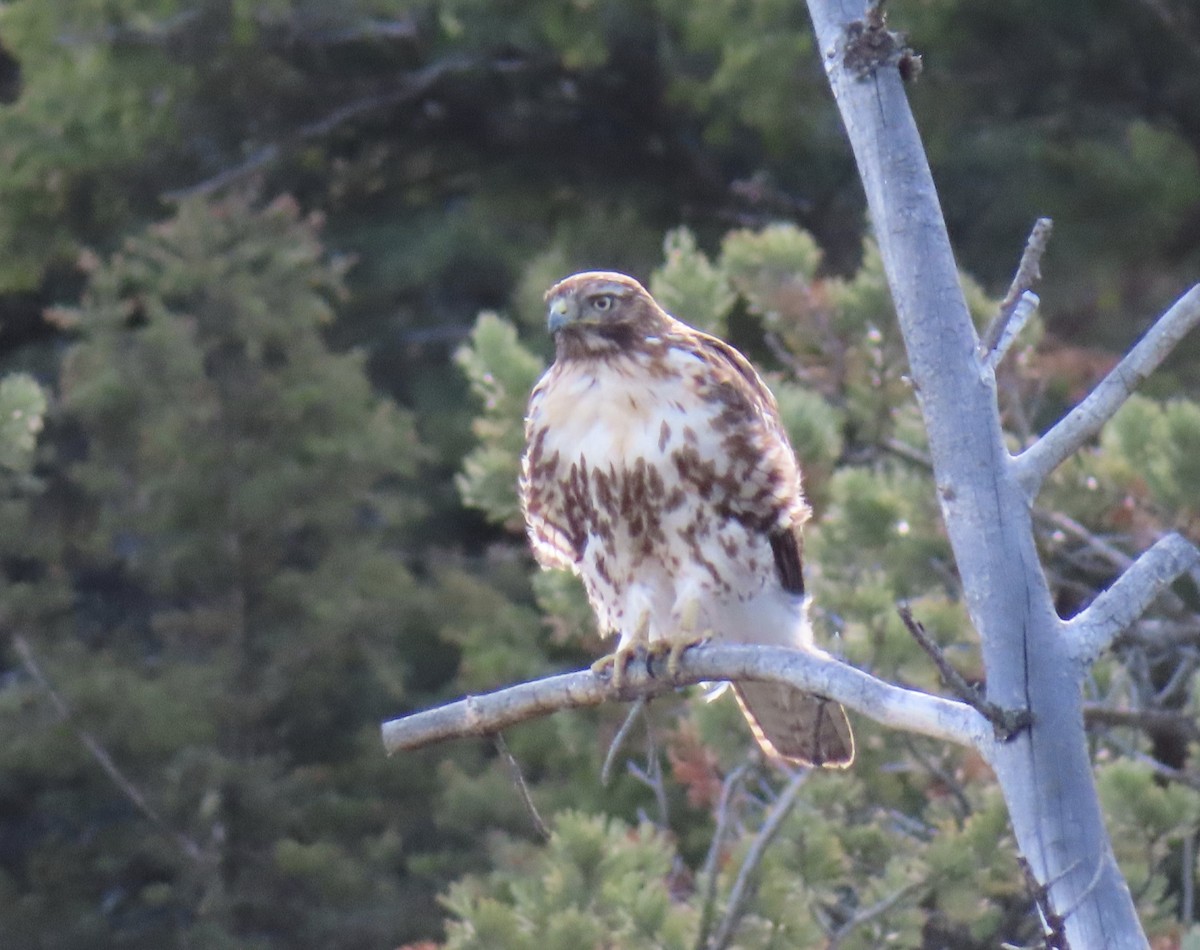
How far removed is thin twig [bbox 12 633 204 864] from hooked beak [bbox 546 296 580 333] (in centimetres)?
527

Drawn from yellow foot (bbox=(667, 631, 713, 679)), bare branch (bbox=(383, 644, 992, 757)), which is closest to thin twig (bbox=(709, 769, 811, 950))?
yellow foot (bbox=(667, 631, 713, 679))

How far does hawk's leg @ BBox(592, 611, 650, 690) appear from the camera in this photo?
13.2ft

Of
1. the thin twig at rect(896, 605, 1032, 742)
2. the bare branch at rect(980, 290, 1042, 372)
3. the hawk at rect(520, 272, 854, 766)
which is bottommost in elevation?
the thin twig at rect(896, 605, 1032, 742)

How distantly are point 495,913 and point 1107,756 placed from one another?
1.92 metres

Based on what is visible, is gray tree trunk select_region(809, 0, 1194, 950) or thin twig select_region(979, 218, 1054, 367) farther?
thin twig select_region(979, 218, 1054, 367)

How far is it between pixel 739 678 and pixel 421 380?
8.76 m

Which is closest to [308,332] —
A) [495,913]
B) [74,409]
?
[74,409]

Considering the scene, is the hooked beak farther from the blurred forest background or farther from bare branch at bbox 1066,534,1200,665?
bare branch at bbox 1066,534,1200,665

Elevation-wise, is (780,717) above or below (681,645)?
below

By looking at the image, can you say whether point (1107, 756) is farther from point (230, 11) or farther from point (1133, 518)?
point (230, 11)

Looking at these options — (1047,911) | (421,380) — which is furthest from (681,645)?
(421,380)

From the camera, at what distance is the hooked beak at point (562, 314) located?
4.32 meters

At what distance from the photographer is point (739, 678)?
122 inches

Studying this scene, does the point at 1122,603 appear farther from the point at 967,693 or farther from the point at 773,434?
the point at 773,434
